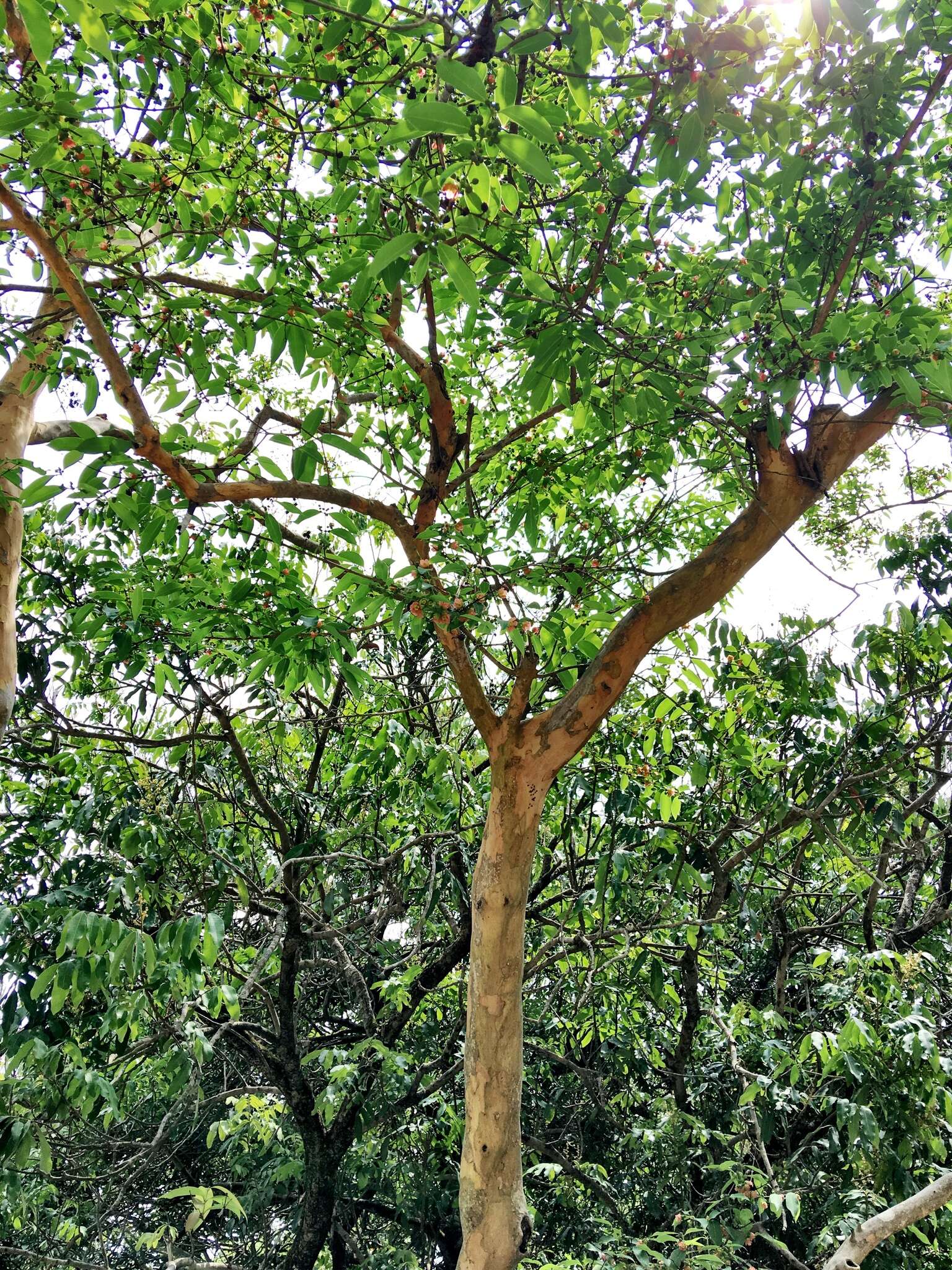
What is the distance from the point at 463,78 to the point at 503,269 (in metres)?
0.85

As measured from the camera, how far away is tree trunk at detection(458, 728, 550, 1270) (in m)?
2.40

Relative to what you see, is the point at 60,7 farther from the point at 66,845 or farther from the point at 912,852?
the point at 912,852

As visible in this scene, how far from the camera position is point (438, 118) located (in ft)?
3.77

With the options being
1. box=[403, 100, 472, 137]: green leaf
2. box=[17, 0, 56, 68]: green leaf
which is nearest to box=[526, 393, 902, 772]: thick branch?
box=[403, 100, 472, 137]: green leaf

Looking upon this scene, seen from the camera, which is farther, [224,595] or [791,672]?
[791,672]

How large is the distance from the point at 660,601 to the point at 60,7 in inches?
79.6

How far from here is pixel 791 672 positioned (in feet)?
11.0

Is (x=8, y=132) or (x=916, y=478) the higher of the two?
(x=916, y=478)

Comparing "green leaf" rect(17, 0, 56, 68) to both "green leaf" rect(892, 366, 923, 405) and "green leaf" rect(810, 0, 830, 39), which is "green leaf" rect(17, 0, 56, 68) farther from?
"green leaf" rect(892, 366, 923, 405)

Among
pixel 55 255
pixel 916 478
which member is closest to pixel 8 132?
pixel 55 255

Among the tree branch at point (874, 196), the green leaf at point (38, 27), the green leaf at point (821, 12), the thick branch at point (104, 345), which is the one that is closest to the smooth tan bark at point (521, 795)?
the tree branch at point (874, 196)

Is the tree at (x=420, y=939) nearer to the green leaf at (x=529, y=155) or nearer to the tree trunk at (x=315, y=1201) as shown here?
the tree trunk at (x=315, y=1201)

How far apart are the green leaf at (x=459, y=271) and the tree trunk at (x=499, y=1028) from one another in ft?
5.20

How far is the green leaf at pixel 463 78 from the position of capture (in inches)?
42.9
